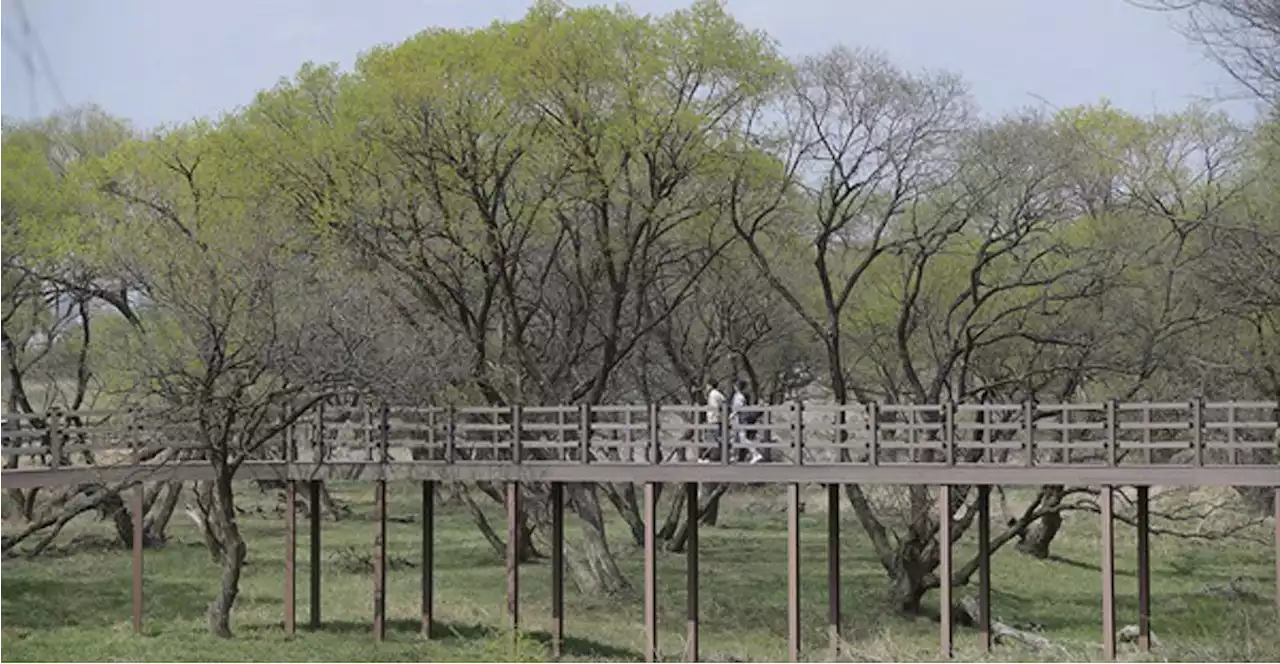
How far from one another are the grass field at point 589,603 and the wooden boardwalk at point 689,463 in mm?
746

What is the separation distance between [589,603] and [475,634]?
3.60m

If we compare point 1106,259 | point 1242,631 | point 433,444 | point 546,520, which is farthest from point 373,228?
A: point 1242,631

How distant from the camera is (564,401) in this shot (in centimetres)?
2538

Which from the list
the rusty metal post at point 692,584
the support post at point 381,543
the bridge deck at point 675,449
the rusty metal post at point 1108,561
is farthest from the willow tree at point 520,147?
the rusty metal post at point 1108,561

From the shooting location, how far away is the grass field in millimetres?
18344

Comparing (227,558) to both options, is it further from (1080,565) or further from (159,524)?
(1080,565)

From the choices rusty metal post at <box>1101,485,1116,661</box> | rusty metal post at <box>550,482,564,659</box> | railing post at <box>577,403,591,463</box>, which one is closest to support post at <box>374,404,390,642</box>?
rusty metal post at <box>550,482,564,659</box>

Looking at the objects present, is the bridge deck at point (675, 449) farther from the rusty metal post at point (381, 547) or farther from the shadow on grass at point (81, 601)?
the shadow on grass at point (81, 601)

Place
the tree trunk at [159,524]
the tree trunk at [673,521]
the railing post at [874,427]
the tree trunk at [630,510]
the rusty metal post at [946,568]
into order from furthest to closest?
the tree trunk at [673,521]
the tree trunk at [630,510]
the tree trunk at [159,524]
the railing post at [874,427]
the rusty metal post at [946,568]

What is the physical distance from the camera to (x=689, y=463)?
62.7ft

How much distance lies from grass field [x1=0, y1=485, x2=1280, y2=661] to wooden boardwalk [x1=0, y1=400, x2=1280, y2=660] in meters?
0.75

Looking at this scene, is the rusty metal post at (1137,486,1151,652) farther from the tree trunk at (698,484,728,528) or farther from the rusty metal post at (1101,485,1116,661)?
the tree trunk at (698,484,728,528)

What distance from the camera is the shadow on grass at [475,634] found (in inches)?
773

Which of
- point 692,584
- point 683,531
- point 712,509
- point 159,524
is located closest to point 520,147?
point 692,584
